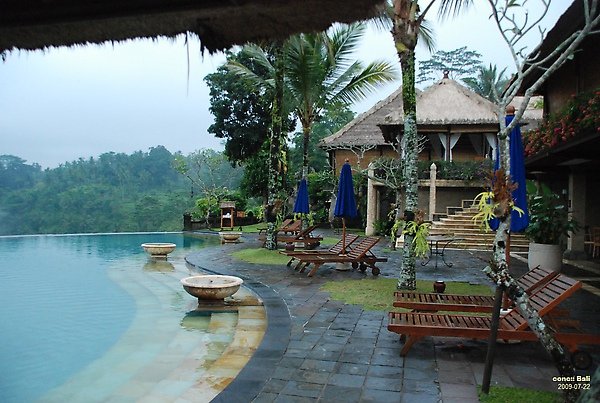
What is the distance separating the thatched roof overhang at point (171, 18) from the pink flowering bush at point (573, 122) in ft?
18.9

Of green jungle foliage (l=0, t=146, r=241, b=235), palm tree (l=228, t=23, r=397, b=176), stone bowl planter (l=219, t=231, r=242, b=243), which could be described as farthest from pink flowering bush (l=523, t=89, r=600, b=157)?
green jungle foliage (l=0, t=146, r=241, b=235)

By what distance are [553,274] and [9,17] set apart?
4972 millimetres

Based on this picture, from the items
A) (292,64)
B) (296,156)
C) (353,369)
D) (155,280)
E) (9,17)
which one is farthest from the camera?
(296,156)

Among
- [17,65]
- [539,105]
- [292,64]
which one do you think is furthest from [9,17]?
[539,105]

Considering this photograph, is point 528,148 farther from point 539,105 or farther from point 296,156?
point 296,156

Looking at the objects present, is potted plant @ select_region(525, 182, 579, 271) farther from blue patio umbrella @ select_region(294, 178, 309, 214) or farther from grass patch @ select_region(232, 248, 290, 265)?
blue patio umbrella @ select_region(294, 178, 309, 214)

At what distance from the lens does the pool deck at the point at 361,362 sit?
3.61 metres

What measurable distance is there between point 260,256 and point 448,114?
11384 millimetres

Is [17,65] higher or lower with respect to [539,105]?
lower

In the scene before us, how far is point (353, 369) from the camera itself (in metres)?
4.11

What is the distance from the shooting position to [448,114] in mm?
19234

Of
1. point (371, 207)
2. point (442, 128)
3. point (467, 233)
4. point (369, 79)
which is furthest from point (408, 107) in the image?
point (442, 128)

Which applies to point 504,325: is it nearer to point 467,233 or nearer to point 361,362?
point 361,362

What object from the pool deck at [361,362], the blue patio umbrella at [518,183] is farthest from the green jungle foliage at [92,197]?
the blue patio umbrella at [518,183]
